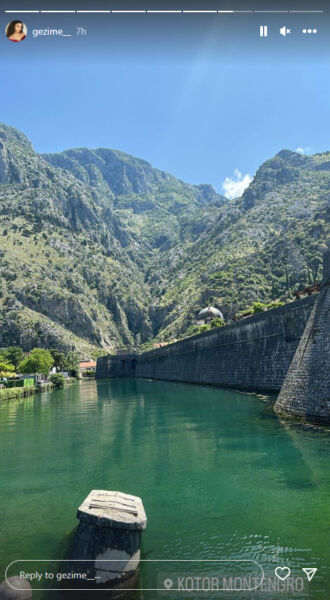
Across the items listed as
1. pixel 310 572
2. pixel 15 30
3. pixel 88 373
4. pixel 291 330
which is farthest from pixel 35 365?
pixel 310 572

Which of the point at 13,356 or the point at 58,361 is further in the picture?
the point at 58,361

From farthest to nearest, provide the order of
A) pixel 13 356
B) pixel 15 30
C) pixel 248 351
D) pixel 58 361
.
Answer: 1. pixel 58 361
2. pixel 13 356
3. pixel 248 351
4. pixel 15 30

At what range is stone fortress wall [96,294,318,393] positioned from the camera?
99.8ft

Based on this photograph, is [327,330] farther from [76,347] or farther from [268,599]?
[76,347]

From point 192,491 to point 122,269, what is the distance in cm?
19141

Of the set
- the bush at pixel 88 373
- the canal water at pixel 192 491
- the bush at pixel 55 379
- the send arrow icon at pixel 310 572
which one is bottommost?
the bush at pixel 88 373

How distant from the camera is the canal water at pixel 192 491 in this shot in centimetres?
723

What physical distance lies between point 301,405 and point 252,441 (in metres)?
3.44

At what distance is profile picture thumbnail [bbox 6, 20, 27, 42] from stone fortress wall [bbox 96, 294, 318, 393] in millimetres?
25078

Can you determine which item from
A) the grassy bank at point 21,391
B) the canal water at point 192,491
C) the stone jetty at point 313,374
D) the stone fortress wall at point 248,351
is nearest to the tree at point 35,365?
the grassy bank at point 21,391

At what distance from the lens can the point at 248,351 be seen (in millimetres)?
38344

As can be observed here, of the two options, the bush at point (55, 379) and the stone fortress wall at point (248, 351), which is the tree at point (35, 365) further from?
the stone fortress wall at point (248, 351)

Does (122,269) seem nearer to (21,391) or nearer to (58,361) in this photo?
(58,361)

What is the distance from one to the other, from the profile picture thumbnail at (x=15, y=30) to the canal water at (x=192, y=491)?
961cm
